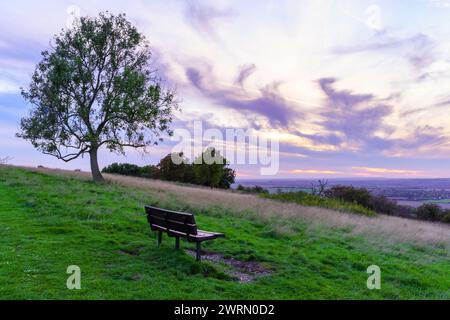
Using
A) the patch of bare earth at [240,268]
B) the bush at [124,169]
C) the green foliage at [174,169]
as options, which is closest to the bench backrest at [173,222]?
the patch of bare earth at [240,268]

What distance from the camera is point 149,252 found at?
880 cm

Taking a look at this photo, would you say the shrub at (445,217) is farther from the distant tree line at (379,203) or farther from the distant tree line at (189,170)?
the distant tree line at (189,170)

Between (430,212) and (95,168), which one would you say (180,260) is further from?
(430,212)

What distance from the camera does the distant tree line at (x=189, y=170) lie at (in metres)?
54.5

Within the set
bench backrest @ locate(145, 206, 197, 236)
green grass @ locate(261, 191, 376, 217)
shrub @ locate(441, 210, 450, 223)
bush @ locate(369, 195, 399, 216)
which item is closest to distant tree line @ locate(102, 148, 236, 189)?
bush @ locate(369, 195, 399, 216)

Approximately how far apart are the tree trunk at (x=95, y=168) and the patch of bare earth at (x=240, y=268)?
1983 centimetres

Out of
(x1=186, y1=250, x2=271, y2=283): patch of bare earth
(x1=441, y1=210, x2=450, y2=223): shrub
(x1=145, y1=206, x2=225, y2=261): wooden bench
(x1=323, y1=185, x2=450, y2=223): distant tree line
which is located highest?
→ (x1=145, y1=206, x2=225, y2=261): wooden bench

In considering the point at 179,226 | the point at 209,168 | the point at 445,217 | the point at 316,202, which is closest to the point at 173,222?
the point at 179,226

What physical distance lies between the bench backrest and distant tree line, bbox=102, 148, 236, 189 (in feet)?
145

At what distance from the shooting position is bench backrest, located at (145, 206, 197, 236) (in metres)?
8.32

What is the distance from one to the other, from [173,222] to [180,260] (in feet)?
3.30

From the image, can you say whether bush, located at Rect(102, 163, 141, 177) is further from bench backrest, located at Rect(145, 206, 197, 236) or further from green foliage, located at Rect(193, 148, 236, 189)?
bench backrest, located at Rect(145, 206, 197, 236)

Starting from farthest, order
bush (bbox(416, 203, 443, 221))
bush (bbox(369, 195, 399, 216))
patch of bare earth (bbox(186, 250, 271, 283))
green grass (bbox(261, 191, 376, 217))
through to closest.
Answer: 1. bush (bbox(416, 203, 443, 221))
2. bush (bbox(369, 195, 399, 216))
3. green grass (bbox(261, 191, 376, 217))
4. patch of bare earth (bbox(186, 250, 271, 283))

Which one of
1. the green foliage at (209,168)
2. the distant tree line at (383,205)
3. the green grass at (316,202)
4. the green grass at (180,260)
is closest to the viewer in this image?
the green grass at (180,260)
